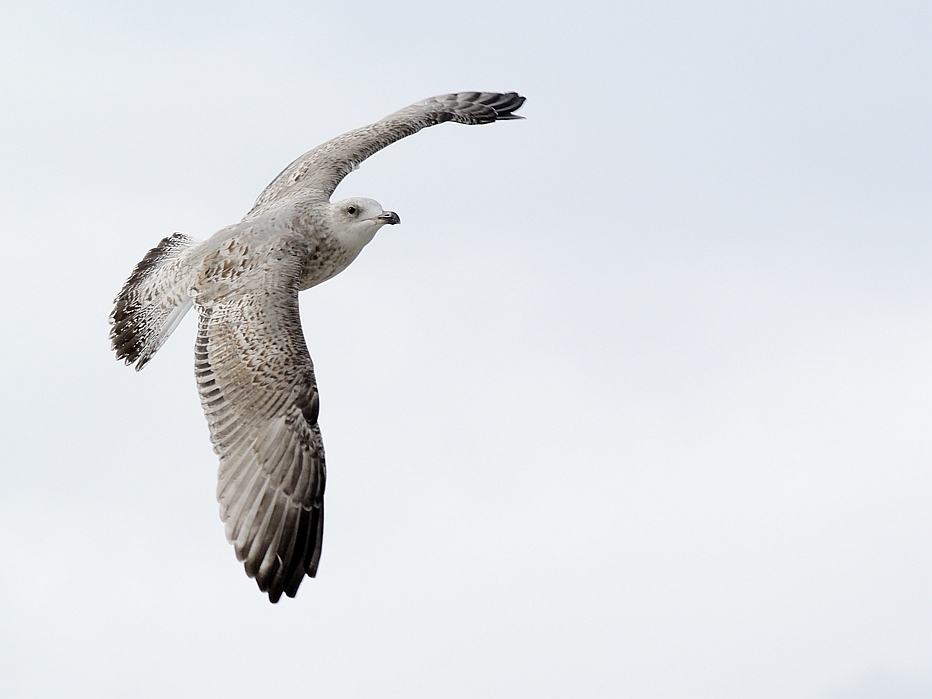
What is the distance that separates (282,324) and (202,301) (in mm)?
1214

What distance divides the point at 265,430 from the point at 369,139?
685cm

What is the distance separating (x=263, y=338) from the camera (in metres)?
16.8

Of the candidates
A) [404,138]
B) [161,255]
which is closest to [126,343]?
[161,255]

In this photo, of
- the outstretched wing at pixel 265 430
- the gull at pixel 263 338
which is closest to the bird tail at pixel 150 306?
the gull at pixel 263 338

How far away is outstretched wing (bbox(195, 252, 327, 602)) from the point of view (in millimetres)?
15719

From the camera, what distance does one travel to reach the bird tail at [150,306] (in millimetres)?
18469

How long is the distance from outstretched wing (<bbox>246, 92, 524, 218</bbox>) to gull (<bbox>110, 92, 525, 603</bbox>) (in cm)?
5

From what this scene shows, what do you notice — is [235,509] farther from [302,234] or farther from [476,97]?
[476,97]

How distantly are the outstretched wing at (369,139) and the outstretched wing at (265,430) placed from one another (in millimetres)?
3068

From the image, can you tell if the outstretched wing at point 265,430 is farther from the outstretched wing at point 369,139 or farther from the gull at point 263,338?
the outstretched wing at point 369,139

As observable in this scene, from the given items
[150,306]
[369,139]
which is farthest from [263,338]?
[369,139]

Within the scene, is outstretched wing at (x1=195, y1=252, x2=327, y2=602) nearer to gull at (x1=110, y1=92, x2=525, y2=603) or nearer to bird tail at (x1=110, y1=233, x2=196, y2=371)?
gull at (x1=110, y1=92, x2=525, y2=603)

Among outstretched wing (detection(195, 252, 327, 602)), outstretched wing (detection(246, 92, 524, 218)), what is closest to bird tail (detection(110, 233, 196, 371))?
outstretched wing (detection(195, 252, 327, 602))

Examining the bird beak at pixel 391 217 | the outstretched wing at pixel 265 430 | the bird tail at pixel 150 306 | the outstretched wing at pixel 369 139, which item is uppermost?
the outstretched wing at pixel 369 139
